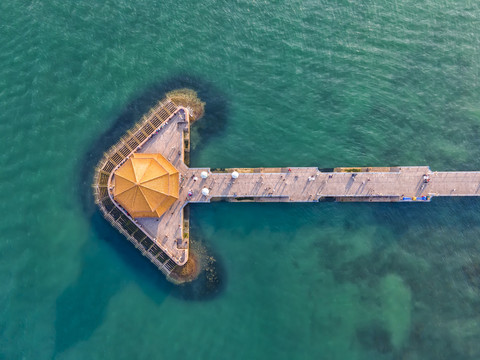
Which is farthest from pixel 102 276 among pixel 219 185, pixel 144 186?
pixel 219 185

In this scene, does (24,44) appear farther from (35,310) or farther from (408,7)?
(408,7)

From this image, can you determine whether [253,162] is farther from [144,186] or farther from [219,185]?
[144,186]

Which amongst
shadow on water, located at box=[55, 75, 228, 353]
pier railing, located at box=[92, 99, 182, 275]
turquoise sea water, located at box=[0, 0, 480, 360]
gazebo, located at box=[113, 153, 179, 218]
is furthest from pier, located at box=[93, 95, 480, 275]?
gazebo, located at box=[113, 153, 179, 218]

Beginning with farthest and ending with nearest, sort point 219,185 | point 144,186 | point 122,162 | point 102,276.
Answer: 1. point 122,162
2. point 219,185
3. point 102,276
4. point 144,186

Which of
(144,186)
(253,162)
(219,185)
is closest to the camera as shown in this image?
(144,186)

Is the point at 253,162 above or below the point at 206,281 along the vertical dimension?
above

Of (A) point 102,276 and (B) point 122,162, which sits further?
(B) point 122,162
